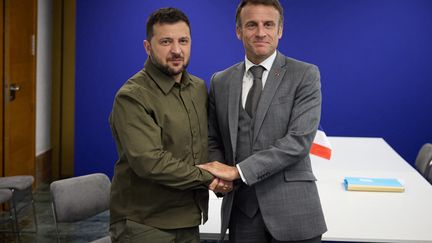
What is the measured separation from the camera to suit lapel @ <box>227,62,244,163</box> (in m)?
2.55

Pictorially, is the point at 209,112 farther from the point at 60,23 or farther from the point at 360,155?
the point at 60,23

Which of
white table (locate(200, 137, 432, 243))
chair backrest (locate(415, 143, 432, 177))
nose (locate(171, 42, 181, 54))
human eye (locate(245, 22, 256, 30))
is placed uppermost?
human eye (locate(245, 22, 256, 30))

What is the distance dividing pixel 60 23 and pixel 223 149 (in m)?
4.44

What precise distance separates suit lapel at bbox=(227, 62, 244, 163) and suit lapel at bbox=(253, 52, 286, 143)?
3.4 inches

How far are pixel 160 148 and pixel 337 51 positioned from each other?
4448 millimetres

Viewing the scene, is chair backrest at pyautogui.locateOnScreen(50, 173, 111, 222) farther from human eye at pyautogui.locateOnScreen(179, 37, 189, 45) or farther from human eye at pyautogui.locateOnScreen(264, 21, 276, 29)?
human eye at pyautogui.locateOnScreen(264, 21, 276, 29)

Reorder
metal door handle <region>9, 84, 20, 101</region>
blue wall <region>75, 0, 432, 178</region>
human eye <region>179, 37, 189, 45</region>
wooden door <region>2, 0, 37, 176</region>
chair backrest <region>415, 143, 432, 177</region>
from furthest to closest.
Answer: blue wall <region>75, 0, 432, 178</region>, metal door handle <region>9, 84, 20, 101</region>, wooden door <region>2, 0, 37, 176</region>, chair backrest <region>415, 143, 432, 177</region>, human eye <region>179, 37, 189, 45</region>

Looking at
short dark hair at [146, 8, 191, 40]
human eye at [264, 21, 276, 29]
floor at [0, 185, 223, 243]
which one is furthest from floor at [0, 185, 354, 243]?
human eye at [264, 21, 276, 29]

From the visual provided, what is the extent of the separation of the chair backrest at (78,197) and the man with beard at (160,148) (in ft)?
2.55

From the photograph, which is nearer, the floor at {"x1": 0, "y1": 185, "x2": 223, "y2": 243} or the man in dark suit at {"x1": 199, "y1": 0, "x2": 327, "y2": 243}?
the man in dark suit at {"x1": 199, "y1": 0, "x2": 327, "y2": 243}

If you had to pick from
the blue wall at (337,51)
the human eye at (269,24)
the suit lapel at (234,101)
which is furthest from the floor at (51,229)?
the human eye at (269,24)

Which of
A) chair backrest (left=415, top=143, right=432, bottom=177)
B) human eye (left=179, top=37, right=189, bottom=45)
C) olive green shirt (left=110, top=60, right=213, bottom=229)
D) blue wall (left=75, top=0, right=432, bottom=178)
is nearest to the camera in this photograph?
olive green shirt (left=110, top=60, right=213, bottom=229)

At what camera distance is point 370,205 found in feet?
11.0

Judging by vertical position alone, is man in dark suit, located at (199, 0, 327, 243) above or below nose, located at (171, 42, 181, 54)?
below
